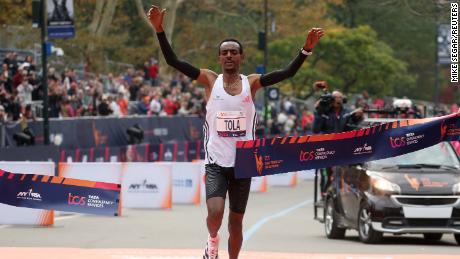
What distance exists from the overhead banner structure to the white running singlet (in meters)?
22.4

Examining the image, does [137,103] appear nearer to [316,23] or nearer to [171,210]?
[171,210]

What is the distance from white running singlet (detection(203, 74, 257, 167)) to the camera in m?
10.7

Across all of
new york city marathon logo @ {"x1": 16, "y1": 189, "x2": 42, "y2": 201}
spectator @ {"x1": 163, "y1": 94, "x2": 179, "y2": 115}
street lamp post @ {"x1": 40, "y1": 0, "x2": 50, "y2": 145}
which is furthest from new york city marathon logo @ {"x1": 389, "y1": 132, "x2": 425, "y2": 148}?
spectator @ {"x1": 163, "y1": 94, "x2": 179, "y2": 115}

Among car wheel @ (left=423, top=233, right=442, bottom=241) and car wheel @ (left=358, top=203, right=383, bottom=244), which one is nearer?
car wheel @ (left=358, top=203, right=383, bottom=244)

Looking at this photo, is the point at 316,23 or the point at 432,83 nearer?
the point at 316,23

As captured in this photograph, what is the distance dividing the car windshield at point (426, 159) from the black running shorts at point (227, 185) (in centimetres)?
705

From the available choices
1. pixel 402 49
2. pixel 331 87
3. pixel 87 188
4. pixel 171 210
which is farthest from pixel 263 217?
pixel 402 49

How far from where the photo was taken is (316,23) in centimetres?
6366

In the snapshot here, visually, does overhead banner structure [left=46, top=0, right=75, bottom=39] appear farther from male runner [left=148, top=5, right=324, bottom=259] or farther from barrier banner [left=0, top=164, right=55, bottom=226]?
male runner [left=148, top=5, right=324, bottom=259]

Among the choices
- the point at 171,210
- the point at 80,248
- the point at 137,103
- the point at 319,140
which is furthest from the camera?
the point at 137,103

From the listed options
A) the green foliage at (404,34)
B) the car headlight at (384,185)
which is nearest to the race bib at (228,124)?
the car headlight at (384,185)

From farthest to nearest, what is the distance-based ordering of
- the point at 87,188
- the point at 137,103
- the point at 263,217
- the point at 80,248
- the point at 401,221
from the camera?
the point at 137,103
the point at 263,217
the point at 401,221
the point at 80,248
the point at 87,188

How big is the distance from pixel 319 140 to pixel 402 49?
78.5 metres

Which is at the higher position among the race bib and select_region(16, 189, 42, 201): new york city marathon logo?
the race bib
